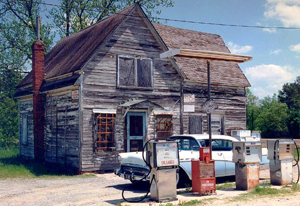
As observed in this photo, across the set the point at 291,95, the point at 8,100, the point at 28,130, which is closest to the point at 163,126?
the point at 28,130

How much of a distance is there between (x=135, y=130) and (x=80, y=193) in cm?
565

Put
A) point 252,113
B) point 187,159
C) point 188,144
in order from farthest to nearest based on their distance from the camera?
point 252,113 < point 188,144 < point 187,159

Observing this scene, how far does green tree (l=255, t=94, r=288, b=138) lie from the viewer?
124 feet

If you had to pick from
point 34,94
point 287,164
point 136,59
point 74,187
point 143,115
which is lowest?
point 74,187

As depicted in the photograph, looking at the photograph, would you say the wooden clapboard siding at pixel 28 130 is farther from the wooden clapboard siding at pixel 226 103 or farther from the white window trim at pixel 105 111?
the wooden clapboard siding at pixel 226 103

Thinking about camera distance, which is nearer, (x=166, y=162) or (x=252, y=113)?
(x=166, y=162)

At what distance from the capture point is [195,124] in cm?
1711

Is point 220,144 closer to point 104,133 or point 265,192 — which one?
point 265,192

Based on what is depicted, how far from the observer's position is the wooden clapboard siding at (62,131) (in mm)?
14305

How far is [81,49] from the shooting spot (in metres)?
16.4

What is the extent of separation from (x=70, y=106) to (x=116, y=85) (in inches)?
81.7

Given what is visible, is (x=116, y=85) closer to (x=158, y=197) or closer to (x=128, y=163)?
(x=128, y=163)

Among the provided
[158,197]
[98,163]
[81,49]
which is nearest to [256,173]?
[158,197]

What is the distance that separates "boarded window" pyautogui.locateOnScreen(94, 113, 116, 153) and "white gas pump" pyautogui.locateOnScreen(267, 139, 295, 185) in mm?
6489
